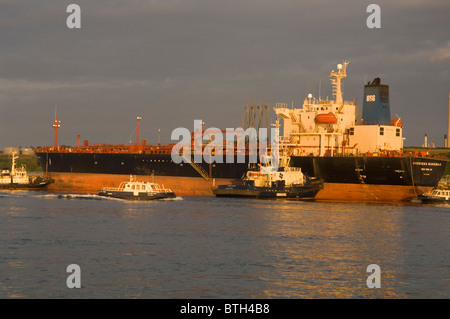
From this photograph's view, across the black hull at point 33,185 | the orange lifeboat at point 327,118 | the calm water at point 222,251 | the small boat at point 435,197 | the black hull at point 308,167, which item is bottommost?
the calm water at point 222,251

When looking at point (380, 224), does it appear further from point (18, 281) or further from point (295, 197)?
point (18, 281)

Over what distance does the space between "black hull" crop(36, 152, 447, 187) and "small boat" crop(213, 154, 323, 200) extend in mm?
1446

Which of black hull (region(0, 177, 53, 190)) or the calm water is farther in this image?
black hull (region(0, 177, 53, 190))

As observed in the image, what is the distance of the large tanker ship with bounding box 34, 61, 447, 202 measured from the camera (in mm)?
64812

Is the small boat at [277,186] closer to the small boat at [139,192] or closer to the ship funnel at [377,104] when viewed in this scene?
the small boat at [139,192]

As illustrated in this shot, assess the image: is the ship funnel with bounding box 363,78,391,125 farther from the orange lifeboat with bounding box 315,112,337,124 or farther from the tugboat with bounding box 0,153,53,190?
the tugboat with bounding box 0,153,53,190

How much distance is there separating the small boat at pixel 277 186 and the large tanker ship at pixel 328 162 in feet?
4.44

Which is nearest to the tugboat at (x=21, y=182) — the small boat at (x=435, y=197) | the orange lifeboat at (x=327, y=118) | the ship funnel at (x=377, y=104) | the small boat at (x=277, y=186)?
the small boat at (x=277, y=186)

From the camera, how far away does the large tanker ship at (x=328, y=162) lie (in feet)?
213

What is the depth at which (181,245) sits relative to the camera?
37.1 metres

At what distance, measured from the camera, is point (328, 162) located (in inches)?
2689

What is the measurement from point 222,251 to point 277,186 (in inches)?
1378

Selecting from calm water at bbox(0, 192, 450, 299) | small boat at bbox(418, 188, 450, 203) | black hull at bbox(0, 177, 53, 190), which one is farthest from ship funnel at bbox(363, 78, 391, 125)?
black hull at bbox(0, 177, 53, 190)

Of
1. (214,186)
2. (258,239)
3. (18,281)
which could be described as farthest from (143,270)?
(214,186)
